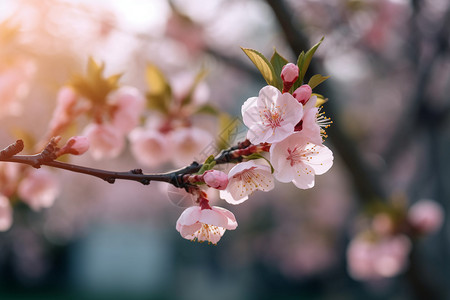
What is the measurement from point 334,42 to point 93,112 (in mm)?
2373

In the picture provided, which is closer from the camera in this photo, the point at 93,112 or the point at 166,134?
the point at 93,112

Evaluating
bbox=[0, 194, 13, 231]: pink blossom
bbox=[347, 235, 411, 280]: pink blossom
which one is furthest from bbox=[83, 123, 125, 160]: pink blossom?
bbox=[347, 235, 411, 280]: pink blossom

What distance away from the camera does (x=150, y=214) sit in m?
11.7

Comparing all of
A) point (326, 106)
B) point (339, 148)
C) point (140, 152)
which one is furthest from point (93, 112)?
point (339, 148)

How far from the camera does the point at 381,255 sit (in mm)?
2186

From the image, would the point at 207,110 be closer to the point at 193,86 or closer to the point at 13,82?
the point at 193,86

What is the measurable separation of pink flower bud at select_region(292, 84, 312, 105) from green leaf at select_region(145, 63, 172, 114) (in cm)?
76

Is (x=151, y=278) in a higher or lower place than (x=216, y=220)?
higher

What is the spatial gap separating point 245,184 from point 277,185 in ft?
26.8

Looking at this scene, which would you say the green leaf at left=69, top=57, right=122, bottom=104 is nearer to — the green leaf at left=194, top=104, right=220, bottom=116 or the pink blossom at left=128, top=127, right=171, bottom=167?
the pink blossom at left=128, top=127, right=171, bottom=167

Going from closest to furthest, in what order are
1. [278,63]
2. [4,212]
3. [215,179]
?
[215,179] < [278,63] < [4,212]

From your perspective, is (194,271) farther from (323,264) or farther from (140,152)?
(140,152)

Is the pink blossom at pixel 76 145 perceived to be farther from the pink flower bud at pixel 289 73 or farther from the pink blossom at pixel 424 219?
the pink blossom at pixel 424 219

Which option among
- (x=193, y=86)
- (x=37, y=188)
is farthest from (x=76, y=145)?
(x=193, y=86)
